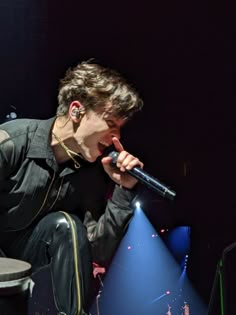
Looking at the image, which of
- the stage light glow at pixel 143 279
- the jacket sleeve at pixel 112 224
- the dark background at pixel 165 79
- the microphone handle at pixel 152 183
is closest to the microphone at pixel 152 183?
the microphone handle at pixel 152 183

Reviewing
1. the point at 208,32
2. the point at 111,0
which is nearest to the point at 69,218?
the point at 111,0

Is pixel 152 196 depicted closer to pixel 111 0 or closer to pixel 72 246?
pixel 111 0

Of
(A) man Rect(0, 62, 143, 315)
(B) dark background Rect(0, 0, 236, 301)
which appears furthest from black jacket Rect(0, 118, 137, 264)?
(B) dark background Rect(0, 0, 236, 301)

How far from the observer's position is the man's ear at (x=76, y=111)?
174 centimetres

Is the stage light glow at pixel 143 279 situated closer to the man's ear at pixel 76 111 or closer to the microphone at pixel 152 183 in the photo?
the man's ear at pixel 76 111

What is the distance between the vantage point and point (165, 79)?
8.99 feet

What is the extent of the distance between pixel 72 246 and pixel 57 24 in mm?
1170

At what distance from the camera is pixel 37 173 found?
1.71 m

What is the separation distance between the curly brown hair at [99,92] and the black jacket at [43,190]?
118 millimetres

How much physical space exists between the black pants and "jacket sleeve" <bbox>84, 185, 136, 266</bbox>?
0.09 metres

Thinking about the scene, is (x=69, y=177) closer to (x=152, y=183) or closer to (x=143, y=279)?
(x=152, y=183)

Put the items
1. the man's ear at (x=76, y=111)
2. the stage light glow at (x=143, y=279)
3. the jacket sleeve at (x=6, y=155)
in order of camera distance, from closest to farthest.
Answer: the jacket sleeve at (x=6, y=155), the man's ear at (x=76, y=111), the stage light glow at (x=143, y=279)

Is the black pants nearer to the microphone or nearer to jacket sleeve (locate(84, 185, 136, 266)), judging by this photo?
jacket sleeve (locate(84, 185, 136, 266))

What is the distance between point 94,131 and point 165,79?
111cm
